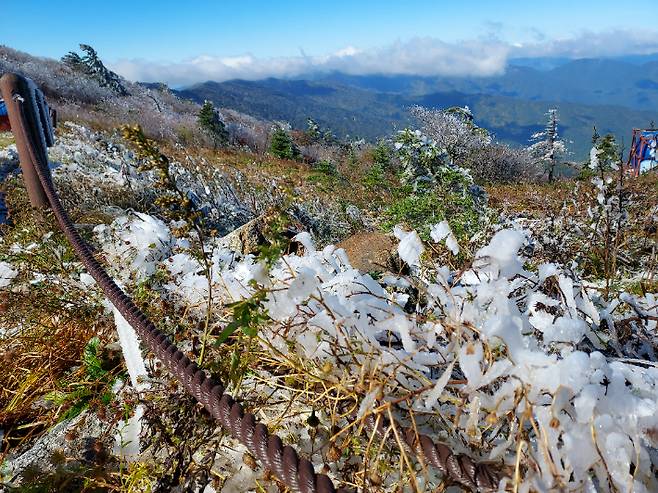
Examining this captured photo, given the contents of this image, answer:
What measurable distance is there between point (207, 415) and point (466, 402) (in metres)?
0.91

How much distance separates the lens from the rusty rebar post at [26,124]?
11.7 ft

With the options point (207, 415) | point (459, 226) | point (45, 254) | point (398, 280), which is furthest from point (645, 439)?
point (459, 226)

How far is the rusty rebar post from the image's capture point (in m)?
3.55

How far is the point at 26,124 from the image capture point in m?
3.67

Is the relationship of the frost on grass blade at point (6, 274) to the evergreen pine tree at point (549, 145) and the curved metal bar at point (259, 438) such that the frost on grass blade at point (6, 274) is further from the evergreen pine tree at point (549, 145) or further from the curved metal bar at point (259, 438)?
the evergreen pine tree at point (549, 145)

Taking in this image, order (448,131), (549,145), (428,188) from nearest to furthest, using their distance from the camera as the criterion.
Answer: (428,188)
(448,131)
(549,145)

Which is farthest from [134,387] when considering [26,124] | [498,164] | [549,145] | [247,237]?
[549,145]

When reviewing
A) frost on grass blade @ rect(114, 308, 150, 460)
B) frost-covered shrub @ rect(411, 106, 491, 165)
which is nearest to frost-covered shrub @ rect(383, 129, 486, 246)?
frost on grass blade @ rect(114, 308, 150, 460)

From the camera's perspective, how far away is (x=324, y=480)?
84 cm

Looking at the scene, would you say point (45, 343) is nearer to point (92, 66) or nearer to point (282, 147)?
point (282, 147)

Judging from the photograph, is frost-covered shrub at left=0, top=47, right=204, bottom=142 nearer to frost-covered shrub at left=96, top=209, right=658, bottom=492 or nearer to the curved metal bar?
the curved metal bar

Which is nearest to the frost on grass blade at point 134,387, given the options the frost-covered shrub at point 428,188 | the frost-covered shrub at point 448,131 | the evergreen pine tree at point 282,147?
the frost-covered shrub at point 428,188

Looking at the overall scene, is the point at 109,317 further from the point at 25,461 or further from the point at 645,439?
the point at 645,439

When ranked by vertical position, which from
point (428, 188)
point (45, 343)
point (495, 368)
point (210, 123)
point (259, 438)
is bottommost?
point (428, 188)
